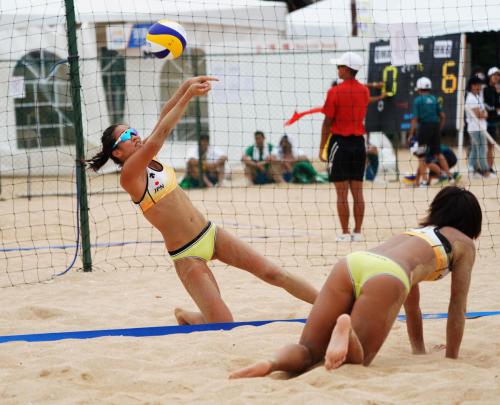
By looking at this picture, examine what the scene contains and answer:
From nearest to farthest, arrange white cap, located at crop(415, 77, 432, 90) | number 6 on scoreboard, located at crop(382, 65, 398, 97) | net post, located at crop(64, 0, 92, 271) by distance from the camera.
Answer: net post, located at crop(64, 0, 92, 271) < white cap, located at crop(415, 77, 432, 90) < number 6 on scoreboard, located at crop(382, 65, 398, 97)

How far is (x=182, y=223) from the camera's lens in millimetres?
4543

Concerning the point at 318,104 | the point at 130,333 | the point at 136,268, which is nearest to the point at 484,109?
the point at 318,104

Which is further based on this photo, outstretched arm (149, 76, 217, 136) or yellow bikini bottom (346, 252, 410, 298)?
outstretched arm (149, 76, 217, 136)

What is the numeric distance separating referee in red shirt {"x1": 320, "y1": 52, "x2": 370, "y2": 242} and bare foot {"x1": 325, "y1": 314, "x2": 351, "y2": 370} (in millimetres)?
4477

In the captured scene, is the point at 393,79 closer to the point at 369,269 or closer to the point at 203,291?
the point at 203,291

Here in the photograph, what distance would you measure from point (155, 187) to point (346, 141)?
355cm

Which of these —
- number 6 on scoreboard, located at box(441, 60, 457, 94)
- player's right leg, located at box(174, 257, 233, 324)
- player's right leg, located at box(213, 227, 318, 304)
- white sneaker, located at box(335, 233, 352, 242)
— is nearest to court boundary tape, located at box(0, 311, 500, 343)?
player's right leg, located at box(174, 257, 233, 324)

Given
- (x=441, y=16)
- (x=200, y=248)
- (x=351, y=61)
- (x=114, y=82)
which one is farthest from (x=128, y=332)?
(x=441, y=16)

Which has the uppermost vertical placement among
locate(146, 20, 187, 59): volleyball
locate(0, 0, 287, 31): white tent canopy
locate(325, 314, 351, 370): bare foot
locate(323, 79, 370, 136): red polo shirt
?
locate(0, 0, 287, 31): white tent canopy

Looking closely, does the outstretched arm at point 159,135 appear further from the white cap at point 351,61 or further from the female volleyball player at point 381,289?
the white cap at point 351,61

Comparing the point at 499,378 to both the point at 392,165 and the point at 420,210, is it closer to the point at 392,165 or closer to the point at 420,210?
the point at 420,210

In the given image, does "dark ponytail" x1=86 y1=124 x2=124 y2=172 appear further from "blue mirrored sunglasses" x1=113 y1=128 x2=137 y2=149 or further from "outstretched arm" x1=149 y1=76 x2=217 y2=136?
"outstretched arm" x1=149 y1=76 x2=217 y2=136

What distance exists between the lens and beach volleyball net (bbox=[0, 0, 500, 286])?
8.77 metres

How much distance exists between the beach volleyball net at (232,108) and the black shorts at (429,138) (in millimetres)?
552
